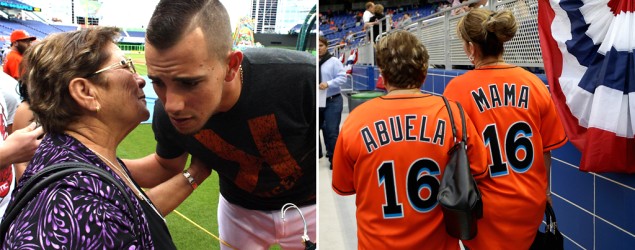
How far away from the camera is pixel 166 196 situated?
3.19ft

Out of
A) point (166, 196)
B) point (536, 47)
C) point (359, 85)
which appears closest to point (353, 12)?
point (359, 85)

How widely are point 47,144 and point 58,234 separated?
163 mm

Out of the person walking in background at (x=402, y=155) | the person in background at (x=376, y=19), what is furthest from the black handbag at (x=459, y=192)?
the person in background at (x=376, y=19)

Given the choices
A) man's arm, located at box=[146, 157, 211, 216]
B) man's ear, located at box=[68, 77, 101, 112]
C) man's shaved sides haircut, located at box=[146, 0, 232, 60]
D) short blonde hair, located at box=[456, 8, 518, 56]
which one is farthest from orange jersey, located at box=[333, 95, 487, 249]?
man's ear, located at box=[68, 77, 101, 112]

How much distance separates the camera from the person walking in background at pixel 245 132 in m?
0.77

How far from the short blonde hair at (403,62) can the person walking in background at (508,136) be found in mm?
243

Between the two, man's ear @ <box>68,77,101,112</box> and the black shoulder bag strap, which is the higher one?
man's ear @ <box>68,77,101,112</box>

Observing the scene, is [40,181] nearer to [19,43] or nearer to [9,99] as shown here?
[19,43]

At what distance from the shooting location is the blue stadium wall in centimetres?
180

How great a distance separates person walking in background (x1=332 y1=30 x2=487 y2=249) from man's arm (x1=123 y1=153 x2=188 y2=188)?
614 mm

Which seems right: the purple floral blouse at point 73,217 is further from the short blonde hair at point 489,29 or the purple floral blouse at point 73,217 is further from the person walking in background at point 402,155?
the short blonde hair at point 489,29

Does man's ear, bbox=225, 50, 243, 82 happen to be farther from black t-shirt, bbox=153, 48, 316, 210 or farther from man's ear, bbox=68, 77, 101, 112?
man's ear, bbox=68, 77, 101, 112

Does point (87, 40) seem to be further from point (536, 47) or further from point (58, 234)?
point (536, 47)

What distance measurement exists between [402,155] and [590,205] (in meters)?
1.05
